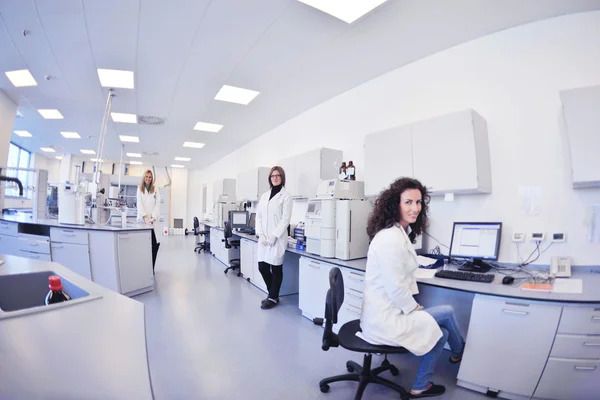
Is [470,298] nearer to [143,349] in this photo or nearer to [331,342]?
[331,342]

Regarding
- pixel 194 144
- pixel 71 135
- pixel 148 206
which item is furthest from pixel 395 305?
pixel 71 135

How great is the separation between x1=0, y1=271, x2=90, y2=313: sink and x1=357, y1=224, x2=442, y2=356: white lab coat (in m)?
1.42

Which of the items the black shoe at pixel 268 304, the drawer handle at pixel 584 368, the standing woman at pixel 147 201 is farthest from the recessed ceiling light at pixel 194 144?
the drawer handle at pixel 584 368

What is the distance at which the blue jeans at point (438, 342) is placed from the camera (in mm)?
1605

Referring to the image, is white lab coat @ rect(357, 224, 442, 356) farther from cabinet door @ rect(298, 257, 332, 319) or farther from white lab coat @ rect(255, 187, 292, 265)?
white lab coat @ rect(255, 187, 292, 265)

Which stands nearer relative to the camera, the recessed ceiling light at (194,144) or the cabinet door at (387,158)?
the cabinet door at (387,158)

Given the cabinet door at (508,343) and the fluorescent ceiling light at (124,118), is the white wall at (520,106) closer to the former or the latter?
the cabinet door at (508,343)

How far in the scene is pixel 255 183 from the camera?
4.79 metres

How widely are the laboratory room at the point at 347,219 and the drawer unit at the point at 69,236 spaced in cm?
3

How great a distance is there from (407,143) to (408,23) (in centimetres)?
99

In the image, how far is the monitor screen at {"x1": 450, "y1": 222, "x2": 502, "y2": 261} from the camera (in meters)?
2.09

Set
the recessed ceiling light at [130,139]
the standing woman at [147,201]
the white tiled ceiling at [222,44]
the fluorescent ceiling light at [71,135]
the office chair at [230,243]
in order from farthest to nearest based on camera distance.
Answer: the recessed ceiling light at [130,139] < the fluorescent ceiling light at [71,135] < the office chair at [230,243] < the standing woman at [147,201] < the white tiled ceiling at [222,44]

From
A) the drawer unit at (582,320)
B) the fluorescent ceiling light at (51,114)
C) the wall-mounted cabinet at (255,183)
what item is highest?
the fluorescent ceiling light at (51,114)

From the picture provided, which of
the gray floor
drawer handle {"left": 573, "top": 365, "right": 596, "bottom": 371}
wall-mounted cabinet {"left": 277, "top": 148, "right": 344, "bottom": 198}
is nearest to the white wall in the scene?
drawer handle {"left": 573, "top": 365, "right": 596, "bottom": 371}
